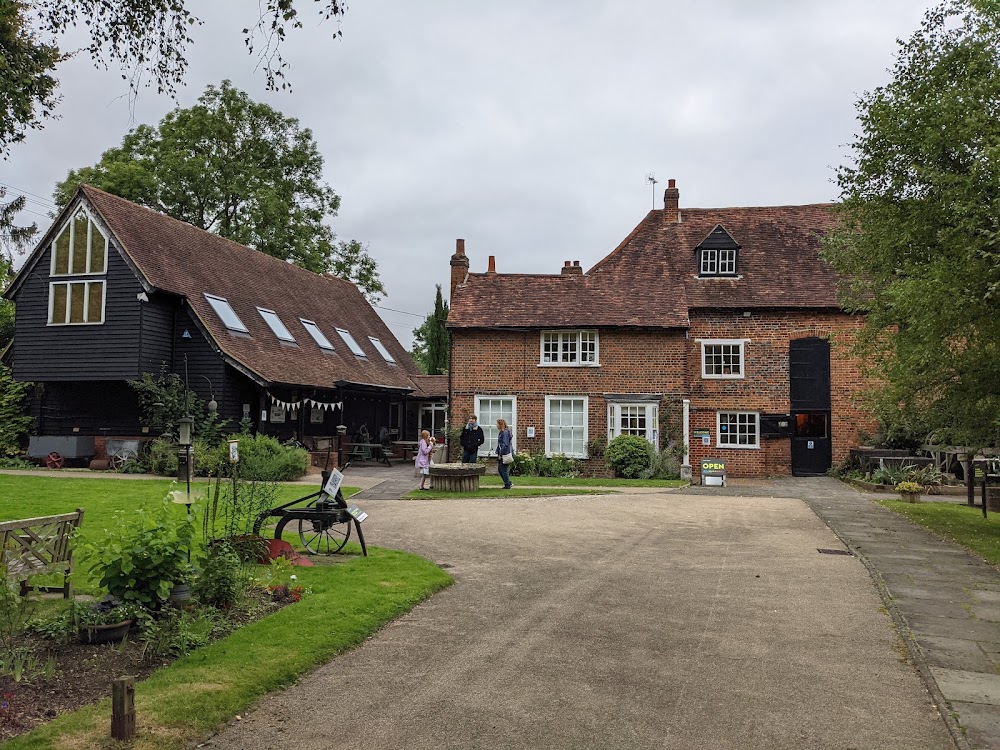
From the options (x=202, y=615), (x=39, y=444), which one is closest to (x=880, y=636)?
(x=202, y=615)

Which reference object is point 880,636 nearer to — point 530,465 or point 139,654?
point 139,654

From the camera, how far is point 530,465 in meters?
24.7

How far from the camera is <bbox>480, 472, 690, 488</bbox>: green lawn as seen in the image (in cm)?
2143

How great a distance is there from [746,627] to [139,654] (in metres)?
5.03

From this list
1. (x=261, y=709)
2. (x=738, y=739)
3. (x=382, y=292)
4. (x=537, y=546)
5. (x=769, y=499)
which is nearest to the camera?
(x=738, y=739)

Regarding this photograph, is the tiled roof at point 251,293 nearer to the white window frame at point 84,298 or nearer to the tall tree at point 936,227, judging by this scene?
the white window frame at point 84,298

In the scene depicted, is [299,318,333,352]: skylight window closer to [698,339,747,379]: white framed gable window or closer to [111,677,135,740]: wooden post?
[698,339,747,379]: white framed gable window

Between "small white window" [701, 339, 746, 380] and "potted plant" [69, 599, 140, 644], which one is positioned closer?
"potted plant" [69, 599, 140, 644]

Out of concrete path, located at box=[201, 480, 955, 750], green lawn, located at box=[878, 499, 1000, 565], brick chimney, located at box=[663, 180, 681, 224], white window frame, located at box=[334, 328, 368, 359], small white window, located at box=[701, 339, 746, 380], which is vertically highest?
brick chimney, located at box=[663, 180, 681, 224]

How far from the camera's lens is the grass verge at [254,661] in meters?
4.61

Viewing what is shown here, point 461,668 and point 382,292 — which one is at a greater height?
point 382,292

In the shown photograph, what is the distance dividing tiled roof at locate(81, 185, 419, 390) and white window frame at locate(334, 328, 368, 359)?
26 cm

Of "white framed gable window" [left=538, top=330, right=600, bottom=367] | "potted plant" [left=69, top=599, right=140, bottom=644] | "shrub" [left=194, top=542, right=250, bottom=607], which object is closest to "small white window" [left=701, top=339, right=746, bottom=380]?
"white framed gable window" [left=538, top=330, right=600, bottom=367]

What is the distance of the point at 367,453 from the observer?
30312mm
